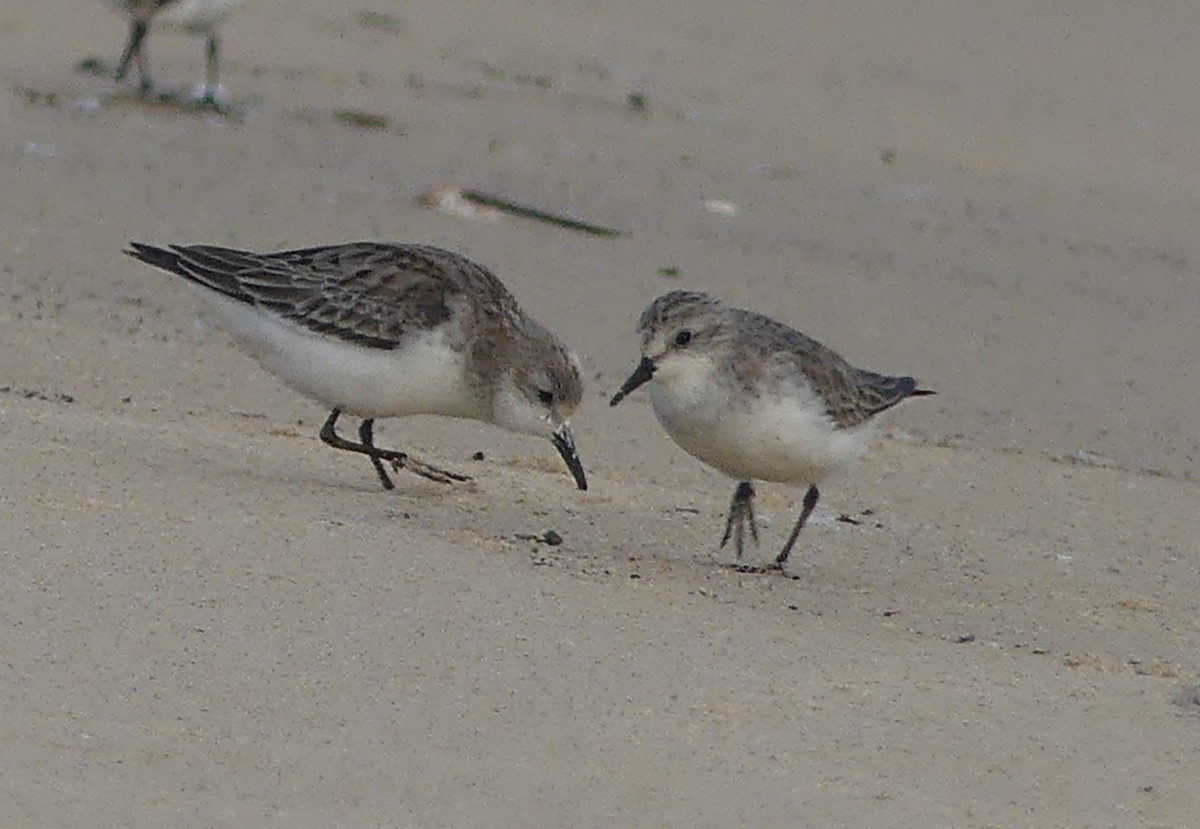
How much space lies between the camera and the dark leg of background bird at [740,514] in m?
6.61

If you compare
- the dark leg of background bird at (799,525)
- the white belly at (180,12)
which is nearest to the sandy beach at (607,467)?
the dark leg of background bird at (799,525)

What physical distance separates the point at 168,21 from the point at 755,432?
7.18 metres

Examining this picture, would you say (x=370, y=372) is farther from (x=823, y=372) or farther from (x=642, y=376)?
(x=823, y=372)

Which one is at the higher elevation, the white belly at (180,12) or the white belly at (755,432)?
the white belly at (755,432)

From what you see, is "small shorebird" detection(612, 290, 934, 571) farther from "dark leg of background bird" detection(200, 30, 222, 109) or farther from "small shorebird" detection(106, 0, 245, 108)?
"small shorebird" detection(106, 0, 245, 108)

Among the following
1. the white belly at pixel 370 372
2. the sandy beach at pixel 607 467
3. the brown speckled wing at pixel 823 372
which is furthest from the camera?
the white belly at pixel 370 372

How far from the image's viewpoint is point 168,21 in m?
12.6

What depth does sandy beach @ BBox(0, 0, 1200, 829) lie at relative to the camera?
4.59 meters

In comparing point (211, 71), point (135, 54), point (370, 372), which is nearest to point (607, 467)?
point (370, 372)

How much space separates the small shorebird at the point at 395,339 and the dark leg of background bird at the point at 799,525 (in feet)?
2.20

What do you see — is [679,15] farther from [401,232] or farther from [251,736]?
[251,736]

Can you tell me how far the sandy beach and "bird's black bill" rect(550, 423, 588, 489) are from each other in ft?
0.29

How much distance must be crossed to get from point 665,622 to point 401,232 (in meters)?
4.86

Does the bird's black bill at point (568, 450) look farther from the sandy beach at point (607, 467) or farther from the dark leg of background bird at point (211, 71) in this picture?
the dark leg of background bird at point (211, 71)
